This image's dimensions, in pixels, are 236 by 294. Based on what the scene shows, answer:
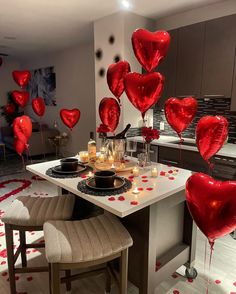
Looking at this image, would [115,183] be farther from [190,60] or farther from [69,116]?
[190,60]

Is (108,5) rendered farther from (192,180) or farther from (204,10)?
(192,180)

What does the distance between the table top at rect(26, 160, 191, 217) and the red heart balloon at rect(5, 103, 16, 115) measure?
5699mm

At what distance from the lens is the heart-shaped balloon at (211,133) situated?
65.0 inches

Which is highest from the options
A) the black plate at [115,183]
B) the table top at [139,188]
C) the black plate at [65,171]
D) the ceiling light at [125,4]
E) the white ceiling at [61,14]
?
the white ceiling at [61,14]

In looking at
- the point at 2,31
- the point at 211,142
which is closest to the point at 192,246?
the point at 211,142

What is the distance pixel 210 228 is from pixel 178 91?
2428mm

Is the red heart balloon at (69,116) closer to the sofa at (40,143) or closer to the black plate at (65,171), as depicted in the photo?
the black plate at (65,171)

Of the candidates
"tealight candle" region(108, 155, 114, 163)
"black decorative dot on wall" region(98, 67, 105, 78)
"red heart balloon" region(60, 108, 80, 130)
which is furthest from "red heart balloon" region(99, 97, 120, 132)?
"black decorative dot on wall" region(98, 67, 105, 78)

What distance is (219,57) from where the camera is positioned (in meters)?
2.77

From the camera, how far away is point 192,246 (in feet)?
6.35

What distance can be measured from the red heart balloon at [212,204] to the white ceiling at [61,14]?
2586mm

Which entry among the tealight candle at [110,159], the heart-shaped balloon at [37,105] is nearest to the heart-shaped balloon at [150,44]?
the tealight candle at [110,159]

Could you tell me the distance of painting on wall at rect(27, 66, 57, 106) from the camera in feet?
20.0

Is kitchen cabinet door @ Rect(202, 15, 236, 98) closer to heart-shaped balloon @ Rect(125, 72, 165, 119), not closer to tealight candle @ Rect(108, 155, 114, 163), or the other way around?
heart-shaped balloon @ Rect(125, 72, 165, 119)
